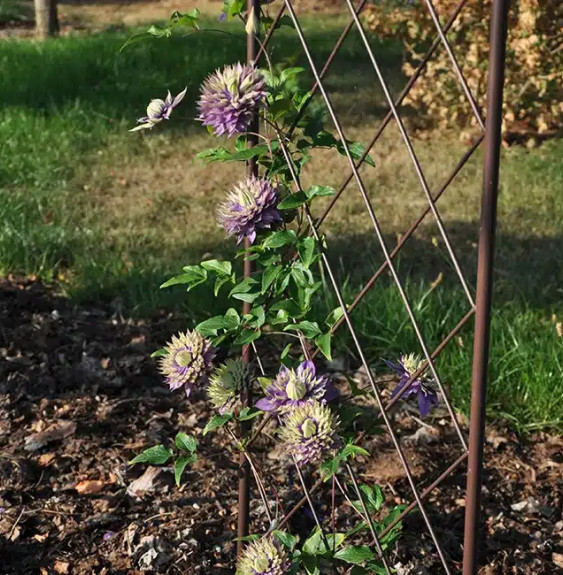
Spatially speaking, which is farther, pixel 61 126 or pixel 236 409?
pixel 61 126

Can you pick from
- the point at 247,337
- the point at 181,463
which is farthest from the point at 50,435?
the point at 247,337

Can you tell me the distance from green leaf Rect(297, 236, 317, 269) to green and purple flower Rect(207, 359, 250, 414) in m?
0.32

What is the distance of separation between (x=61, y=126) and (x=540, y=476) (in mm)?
4796

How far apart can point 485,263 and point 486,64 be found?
17.4 ft

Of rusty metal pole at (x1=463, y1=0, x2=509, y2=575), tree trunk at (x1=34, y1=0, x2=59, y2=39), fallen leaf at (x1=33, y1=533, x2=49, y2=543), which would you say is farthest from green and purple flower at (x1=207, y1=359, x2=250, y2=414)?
tree trunk at (x1=34, y1=0, x2=59, y2=39)

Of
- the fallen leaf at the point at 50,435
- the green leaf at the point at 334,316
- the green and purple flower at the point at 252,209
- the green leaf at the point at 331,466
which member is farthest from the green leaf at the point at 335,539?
the fallen leaf at the point at 50,435

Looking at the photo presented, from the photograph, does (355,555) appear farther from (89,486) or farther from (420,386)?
(89,486)

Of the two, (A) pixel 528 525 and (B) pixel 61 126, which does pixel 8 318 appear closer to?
(A) pixel 528 525

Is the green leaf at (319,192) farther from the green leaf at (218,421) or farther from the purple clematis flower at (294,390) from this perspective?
the green leaf at (218,421)

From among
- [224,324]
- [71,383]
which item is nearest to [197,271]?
[224,324]

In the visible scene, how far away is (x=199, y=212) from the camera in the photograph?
5.73 metres

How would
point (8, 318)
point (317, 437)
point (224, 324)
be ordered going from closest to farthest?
point (317, 437)
point (224, 324)
point (8, 318)

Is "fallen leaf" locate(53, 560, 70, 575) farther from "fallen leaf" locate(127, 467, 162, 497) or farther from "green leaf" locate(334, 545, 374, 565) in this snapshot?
"green leaf" locate(334, 545, 374, 565)

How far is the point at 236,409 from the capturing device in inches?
87.8
